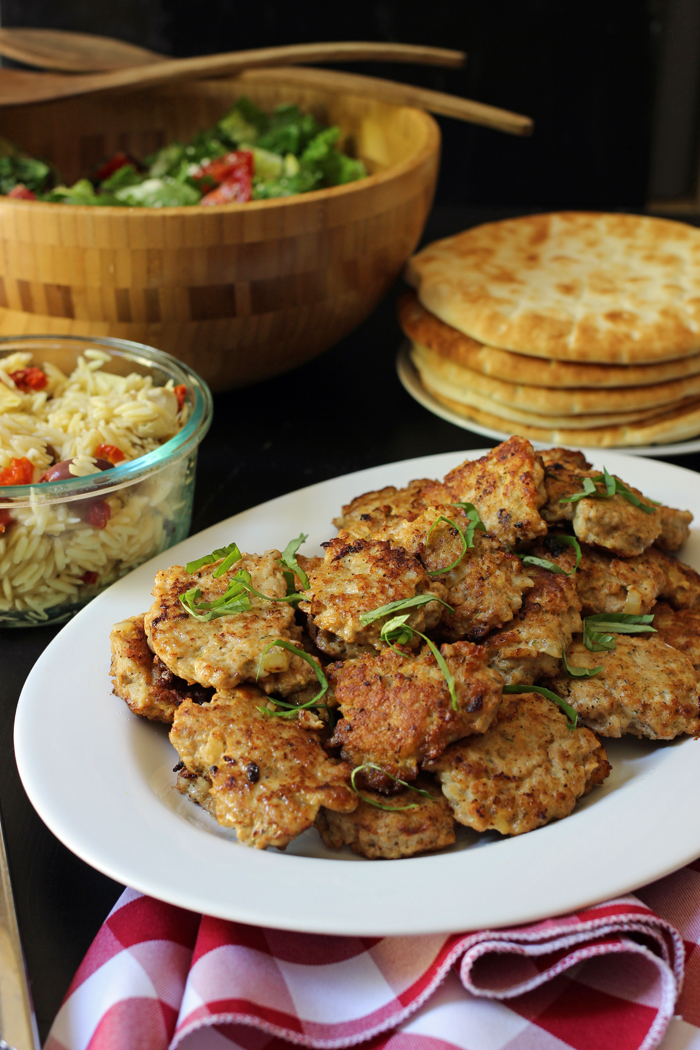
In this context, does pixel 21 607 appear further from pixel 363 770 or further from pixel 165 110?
pixel 165 110

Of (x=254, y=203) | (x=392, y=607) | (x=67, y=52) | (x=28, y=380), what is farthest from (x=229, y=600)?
(x=67, y=52)

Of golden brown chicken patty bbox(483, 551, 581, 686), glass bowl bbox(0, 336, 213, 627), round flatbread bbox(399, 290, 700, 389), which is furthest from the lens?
round flatbread bbox(399, 290, 700, 389)

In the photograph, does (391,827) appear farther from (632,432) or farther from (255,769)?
(632,432)

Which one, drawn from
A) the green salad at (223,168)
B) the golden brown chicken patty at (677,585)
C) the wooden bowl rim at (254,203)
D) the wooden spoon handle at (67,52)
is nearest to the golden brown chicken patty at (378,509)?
the golden brown chicken patty at (677,585)

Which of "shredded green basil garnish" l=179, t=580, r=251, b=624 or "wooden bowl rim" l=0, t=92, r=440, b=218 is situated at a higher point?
"wooden bowl rim" l=0, t=92, r=440, b=218

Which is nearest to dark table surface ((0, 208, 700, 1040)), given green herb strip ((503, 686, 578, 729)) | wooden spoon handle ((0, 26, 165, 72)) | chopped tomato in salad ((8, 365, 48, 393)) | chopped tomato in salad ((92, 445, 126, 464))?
chopped tomato in salad ((92, 445, 126, 464))

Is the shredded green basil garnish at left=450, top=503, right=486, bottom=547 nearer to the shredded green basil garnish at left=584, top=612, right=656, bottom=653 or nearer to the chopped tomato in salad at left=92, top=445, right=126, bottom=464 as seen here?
the shredded green basil garnish at left=584, top=612, right=656, bottom=653
